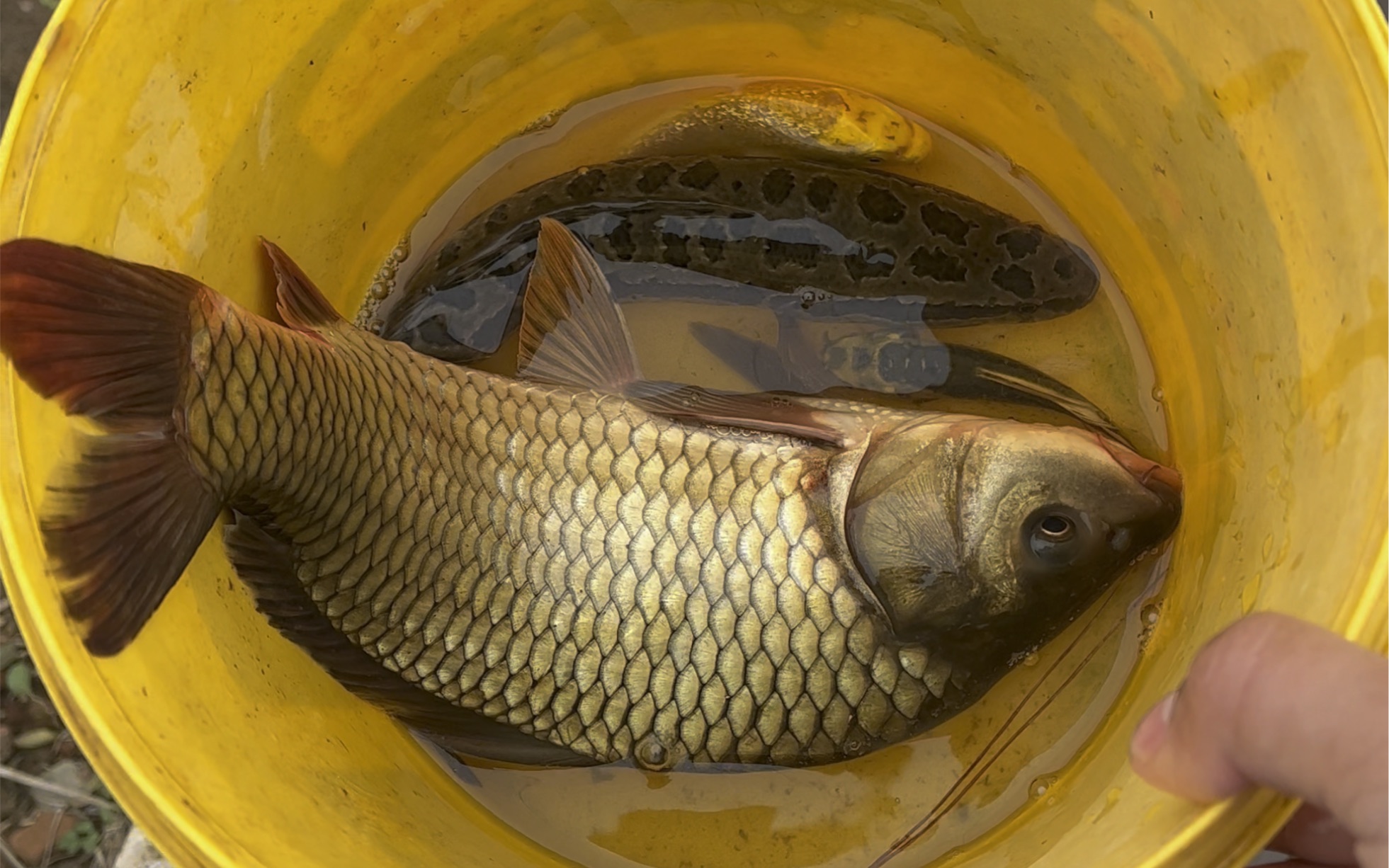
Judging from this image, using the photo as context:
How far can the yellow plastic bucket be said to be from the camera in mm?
1052

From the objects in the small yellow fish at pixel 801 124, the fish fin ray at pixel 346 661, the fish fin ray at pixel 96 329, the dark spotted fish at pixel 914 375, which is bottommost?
the fish fin ray at pixel 346 661

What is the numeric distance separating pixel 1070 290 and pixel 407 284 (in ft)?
4.29

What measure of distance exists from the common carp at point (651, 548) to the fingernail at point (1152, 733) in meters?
0.29

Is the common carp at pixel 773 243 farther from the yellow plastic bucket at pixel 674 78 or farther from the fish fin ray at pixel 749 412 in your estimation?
the fish fin ray at pixel 749 412

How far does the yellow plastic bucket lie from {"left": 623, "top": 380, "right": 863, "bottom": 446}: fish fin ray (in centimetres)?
60

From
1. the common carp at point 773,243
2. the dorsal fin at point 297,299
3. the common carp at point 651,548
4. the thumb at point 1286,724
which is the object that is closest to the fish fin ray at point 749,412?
the common carp at point 651,548

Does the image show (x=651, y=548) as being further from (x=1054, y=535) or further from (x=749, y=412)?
(x=1054, y=535)

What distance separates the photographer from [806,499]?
1.37 metres

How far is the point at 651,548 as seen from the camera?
1332 millimetres

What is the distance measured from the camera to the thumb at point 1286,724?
81 cm

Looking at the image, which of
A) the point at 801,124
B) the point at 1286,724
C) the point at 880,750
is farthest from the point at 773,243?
the point at 1286,724

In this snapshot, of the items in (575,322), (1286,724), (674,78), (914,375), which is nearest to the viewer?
(1286,724)

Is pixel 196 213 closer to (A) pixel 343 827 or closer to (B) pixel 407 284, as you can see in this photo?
(B) pixel 407 284

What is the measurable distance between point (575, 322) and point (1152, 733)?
1.07 metres
